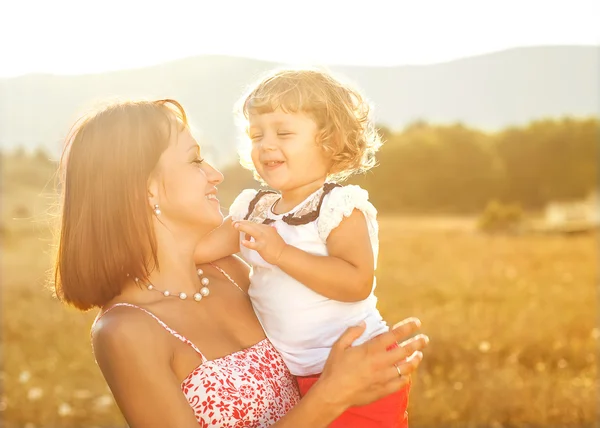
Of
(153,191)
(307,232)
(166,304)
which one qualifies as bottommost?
(166,304)

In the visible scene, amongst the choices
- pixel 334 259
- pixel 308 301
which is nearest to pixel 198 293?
pixel 308 301

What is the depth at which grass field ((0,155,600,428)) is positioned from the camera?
609 cm

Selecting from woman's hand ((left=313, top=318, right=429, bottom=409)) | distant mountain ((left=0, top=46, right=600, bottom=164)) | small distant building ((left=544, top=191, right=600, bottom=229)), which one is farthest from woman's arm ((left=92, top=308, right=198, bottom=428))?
small distant building ((left=544, top=191, right=600, bottom=229))

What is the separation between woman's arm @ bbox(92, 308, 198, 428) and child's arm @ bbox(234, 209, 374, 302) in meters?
0.49

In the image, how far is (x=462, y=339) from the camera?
711 cm

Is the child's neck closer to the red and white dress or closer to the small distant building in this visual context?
the red and white dress

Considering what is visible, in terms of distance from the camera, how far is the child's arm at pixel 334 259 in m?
2.61

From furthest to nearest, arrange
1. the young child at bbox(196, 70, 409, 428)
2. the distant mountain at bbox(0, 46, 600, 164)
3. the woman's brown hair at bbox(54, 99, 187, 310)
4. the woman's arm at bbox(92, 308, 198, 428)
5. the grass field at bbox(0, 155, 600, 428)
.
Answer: the distant mountain at bbox(0, 46, 600, 164) < the grass field at bbox(0, 155, 600, 428) < the young child at bbox(196, 70, 409, 428) < the woman's brown hair at bbox(54, 99, 187, 310) < the woman's arm at bbox(92, 308, 198, 428)

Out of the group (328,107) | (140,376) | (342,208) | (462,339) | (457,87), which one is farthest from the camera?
(457,87)

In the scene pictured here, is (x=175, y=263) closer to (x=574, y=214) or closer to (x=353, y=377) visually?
(x=353, y=377)

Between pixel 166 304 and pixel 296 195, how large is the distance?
2.25 feet

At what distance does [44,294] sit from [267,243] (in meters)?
7.23

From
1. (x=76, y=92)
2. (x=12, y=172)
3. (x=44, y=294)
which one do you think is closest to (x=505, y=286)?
(x=44, y=294)

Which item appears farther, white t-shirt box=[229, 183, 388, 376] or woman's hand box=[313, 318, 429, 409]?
white t-shirt box=[229, 183, 388, 376]
